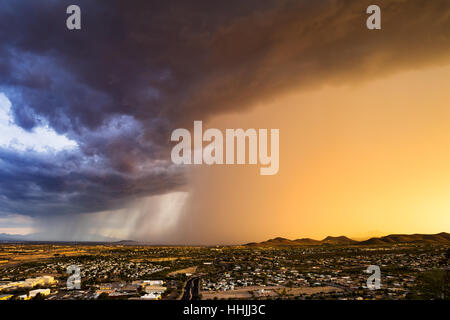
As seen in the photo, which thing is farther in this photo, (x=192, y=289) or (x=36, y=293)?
(x=192, y=289)

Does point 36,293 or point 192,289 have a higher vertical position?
point 36,293

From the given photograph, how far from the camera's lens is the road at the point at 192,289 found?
28.4m

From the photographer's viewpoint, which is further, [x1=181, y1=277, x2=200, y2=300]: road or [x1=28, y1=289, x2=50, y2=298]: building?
[x1=28, y1=289, x2=50, y2=298]: building

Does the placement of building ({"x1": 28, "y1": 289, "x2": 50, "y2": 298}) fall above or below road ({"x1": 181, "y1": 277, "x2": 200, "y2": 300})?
above

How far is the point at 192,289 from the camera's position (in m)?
33.1

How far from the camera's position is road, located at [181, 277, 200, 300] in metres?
28.4

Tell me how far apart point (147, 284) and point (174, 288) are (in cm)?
378

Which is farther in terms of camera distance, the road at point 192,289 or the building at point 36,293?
the building at point 36,293

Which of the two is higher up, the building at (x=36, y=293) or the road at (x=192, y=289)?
the building at (x=36, y=293)
